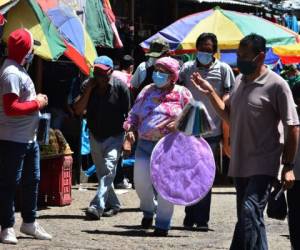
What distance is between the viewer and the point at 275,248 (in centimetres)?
805

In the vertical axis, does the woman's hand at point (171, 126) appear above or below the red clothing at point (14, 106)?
below

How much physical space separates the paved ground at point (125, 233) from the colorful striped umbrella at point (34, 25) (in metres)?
1.86

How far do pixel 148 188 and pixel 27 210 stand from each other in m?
1.45

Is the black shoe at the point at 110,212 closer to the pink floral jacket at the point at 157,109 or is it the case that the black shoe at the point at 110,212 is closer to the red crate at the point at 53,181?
the red crate at the point at 53,181

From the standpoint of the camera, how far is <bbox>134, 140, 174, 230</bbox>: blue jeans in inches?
335

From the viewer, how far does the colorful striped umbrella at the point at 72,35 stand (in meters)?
10.5

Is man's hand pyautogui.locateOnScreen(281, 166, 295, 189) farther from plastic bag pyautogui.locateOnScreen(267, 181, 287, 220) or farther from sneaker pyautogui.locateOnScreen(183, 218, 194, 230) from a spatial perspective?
sneaker pyautogui.locateOnScreen(183, 218, 194, 230)

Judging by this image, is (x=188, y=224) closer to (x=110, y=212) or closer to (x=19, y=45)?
(x=110, y=212)

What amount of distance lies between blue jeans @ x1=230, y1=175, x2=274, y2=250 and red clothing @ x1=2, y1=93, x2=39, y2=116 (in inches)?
87.4

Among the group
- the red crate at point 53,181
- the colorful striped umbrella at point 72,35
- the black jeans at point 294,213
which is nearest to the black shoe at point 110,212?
the red crate at point 53,181

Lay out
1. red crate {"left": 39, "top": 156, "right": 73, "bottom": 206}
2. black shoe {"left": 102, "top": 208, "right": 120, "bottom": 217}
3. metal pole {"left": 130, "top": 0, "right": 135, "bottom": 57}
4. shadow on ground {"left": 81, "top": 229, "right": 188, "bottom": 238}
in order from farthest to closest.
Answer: metal pole {"left": 130, "top": 0, "right": 135, "bottom": 57} → red crate {"left": 39, "top": 156, "right": 73, "bottom": 206} → black shoe {"left": 102, "top": 208, "right": 120, "bottom": 217} → shadow on ground {"left": 81, "top": 229, "right": 188, "bottom": 238}

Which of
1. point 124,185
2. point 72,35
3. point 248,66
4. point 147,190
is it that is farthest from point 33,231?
point 124,185

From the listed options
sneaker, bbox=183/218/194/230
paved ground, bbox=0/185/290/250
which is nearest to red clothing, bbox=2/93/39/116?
paved ground, bbox=0/185/290/250

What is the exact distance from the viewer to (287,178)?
6.11 metres
